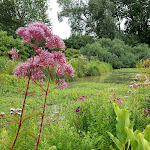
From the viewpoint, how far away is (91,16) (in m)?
26.8

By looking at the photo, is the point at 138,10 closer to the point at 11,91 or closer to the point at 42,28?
the point at 11,91

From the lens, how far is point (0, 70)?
29.5 feet

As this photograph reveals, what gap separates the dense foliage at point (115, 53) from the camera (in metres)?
17.5

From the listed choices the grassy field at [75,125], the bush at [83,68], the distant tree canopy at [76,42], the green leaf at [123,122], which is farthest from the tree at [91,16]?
the green leaf at [123,122]

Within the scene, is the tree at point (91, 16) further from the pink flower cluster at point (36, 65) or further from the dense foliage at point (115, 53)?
the pink flower cluster at point (36, 65)

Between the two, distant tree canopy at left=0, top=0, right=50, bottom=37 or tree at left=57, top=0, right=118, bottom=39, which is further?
tree at left=57, top=0, right=118, bottom=39

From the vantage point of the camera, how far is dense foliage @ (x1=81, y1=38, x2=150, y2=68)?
17.5m

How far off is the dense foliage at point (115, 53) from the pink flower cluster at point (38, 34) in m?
15.4

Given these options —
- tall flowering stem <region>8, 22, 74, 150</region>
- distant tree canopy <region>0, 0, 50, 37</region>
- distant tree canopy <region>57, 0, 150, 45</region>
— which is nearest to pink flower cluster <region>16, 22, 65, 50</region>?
tall flowering stem <region>8, 22, 74, 150</region>

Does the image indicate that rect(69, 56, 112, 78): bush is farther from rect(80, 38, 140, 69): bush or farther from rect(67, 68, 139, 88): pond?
rect(80, 38, 140, 69): bush

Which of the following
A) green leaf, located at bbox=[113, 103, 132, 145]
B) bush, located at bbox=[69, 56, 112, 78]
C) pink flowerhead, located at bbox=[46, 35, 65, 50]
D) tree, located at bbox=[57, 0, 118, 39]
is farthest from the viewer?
tree, located at bbox=[57, 0, 118, 39]

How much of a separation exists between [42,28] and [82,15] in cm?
2672

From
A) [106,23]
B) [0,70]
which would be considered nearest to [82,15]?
[106,23]

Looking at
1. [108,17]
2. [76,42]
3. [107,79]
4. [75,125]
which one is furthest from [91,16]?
[75,125]
